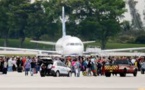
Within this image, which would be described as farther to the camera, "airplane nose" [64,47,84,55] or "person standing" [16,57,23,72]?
"airplane nose" [64,47,84,55]

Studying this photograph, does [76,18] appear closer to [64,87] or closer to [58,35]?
[58,35]

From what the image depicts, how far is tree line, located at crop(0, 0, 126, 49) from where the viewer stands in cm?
13462

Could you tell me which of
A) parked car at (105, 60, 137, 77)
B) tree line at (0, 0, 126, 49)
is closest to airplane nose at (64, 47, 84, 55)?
parked car at (105, 60, 137, 77)

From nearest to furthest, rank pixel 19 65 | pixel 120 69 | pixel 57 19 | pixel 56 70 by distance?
pixel 120 69 < pixel 56 70 < pixel 19 65 < pixel 57 19

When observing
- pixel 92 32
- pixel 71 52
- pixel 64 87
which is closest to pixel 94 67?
pixel 64 87

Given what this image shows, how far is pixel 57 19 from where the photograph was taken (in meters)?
140

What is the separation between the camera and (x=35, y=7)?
13875 centimetres

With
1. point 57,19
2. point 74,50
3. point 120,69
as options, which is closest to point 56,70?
point 120,69

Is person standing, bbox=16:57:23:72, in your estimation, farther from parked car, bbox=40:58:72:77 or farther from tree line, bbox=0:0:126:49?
tree line, bbox=0:0:126:49

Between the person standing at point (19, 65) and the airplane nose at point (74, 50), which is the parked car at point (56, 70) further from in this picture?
the airplane nose at point (74, 50)

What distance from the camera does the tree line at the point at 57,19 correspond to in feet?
442

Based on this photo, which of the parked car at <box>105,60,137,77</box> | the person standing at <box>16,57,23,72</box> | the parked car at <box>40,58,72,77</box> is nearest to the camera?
the parked car at <box>105,60,137,77</box>

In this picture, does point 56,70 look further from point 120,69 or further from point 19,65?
point 19,65

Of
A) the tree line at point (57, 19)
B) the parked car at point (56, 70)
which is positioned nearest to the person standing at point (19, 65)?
the parked car at point (56, 70)
